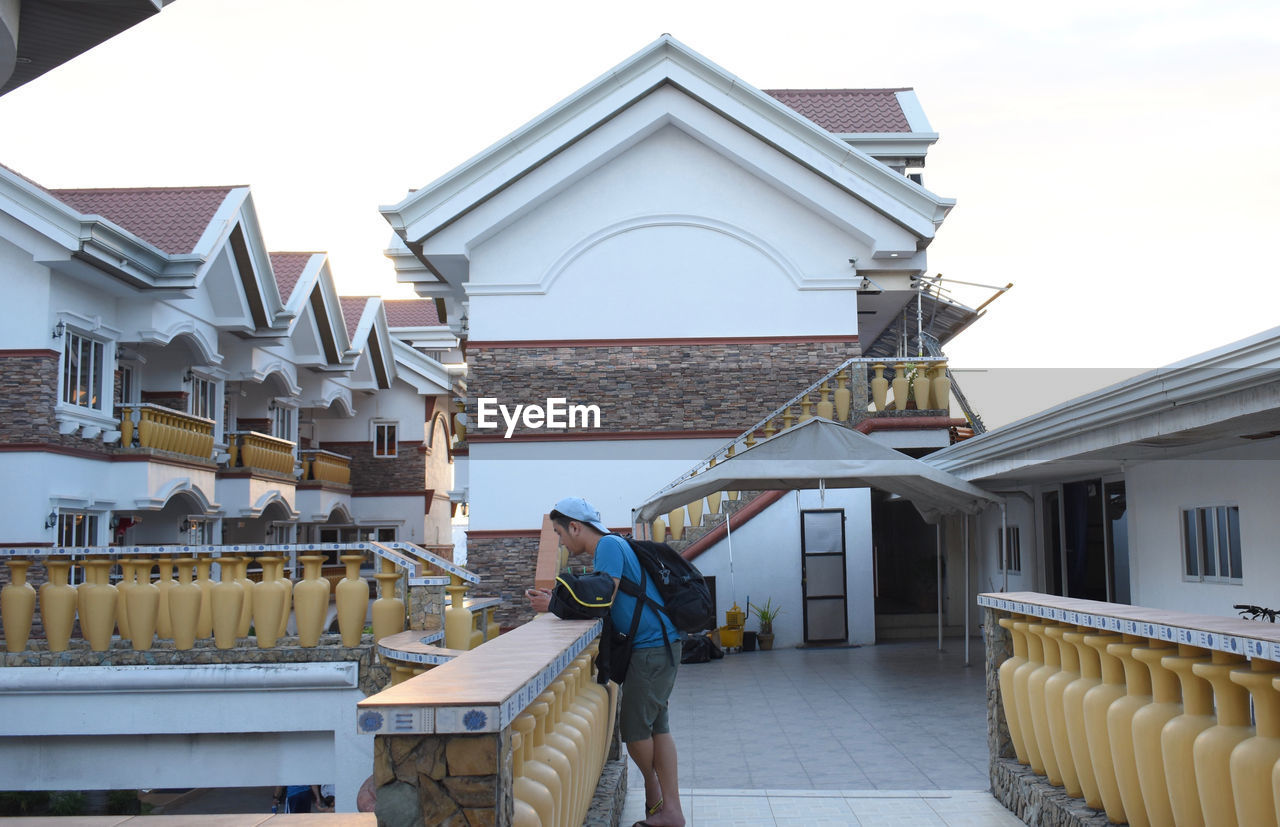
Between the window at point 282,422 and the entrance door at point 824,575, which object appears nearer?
the entrance door at point 824,575

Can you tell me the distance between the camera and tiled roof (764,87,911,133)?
24.0 meters

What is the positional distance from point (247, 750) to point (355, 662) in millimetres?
1483

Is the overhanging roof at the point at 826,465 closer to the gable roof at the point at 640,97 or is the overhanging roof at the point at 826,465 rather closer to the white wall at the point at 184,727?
the white wall at the point at 184,727

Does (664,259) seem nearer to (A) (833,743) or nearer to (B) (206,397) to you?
(B) (206,397)

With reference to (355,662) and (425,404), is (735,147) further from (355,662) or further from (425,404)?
(425,404)

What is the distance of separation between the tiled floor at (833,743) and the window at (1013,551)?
6.55 feet

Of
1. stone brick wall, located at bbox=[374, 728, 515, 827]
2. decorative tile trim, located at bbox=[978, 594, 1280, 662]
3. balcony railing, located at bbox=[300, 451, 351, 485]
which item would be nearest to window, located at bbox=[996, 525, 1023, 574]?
decorative tile trim, located at bbox=[978, 594, 1280, 662]

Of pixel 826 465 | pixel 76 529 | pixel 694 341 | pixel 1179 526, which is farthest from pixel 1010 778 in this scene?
pixel 76 529

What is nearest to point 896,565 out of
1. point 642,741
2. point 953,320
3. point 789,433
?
point 953,320

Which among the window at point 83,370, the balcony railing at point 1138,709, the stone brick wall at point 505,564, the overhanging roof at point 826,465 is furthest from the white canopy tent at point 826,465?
the window at point 83,370

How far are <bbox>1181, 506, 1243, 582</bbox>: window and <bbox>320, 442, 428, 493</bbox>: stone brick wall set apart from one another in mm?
24453

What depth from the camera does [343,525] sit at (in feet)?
105

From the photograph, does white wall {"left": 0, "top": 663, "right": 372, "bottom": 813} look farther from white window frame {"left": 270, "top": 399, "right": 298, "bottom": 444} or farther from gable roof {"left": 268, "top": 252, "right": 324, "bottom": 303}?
white window frame {"left": 270, "top": 399, "right": 298, "bottom": 444}

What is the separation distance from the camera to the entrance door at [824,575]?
59.0ft
